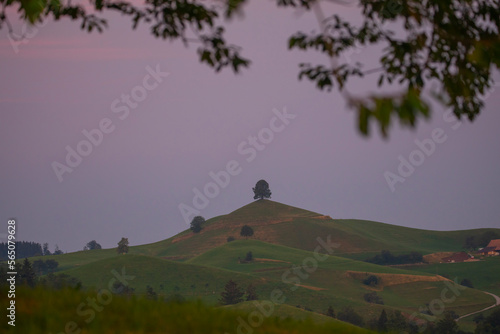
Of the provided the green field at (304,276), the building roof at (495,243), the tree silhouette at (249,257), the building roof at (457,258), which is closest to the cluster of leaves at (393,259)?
the green field at (304,276)

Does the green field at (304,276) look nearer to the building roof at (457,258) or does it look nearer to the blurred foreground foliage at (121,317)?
the building roof at (457,258)

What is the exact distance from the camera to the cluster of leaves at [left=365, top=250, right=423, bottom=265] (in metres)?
175

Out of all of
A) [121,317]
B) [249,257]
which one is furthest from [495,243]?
[121,317]

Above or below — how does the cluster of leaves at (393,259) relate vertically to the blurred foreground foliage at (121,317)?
below

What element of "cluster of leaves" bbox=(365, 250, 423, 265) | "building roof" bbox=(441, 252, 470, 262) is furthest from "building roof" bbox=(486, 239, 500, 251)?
"cluster of leaves" bbox=(365, 250, 423, 265)

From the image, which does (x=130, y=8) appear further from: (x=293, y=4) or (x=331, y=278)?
(x=331, y=278)

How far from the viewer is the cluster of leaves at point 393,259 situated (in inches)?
6880

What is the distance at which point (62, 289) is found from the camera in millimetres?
12195

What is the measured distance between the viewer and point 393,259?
176750mm

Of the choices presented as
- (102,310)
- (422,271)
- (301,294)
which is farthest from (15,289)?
(422,271)

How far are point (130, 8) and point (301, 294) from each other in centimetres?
11373

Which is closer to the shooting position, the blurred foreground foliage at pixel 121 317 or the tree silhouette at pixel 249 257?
the blurred foreground foliage at pixel 121 317

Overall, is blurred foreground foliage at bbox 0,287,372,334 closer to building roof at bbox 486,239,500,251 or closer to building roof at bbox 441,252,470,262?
building roof at bbox 441,252,470,262

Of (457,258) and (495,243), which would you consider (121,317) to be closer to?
(457,258)
